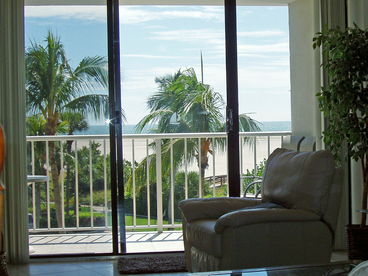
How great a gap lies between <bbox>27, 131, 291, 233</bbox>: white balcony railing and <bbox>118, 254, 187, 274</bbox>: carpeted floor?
431mm

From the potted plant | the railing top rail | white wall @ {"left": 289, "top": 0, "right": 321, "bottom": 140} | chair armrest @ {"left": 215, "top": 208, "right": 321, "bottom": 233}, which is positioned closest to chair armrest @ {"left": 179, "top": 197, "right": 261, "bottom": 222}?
chair armrest @ {"left": 215, "top": 208, "right": 321, "bottom": 233}

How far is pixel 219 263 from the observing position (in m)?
3.55

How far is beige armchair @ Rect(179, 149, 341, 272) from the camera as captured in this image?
11.6ft

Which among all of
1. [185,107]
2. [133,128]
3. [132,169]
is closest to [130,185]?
[132,169]

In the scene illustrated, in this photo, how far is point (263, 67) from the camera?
5387mm

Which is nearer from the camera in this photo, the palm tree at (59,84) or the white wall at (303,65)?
the palm tree at (59,84)

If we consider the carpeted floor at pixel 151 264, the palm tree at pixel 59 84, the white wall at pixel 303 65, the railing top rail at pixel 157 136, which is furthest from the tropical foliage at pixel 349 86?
the palm tree at pixel 59 84

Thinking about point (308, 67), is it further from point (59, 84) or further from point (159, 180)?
point (59, 84)

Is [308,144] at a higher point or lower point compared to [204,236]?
higher

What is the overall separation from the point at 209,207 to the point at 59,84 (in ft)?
5.67

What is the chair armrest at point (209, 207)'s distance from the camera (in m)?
4.11

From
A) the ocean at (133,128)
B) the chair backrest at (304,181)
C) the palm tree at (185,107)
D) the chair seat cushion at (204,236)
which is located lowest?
the chair seat cushion at (204,236)

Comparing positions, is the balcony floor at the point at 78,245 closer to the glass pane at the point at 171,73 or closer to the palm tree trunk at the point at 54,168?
the glass pane at the point at 171,73

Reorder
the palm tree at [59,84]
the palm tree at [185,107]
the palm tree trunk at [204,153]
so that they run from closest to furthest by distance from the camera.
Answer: the palm tree at [59,84]
the palm tree at [185,107]
the palm tree trunk at [204,153]
